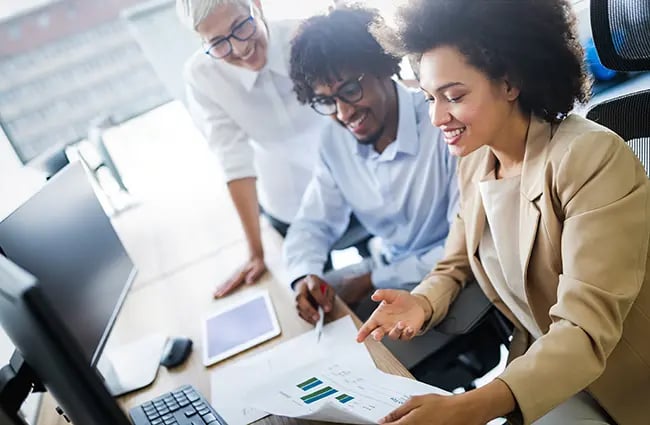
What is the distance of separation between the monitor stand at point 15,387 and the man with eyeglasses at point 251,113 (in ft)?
2.14

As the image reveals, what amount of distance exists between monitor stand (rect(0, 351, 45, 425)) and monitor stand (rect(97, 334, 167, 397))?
285 millimetres

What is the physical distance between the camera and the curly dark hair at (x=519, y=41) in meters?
0.80

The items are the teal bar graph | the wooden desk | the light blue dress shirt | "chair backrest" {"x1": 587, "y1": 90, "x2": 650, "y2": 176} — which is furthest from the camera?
the light blue dress shirt

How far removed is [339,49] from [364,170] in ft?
1.13

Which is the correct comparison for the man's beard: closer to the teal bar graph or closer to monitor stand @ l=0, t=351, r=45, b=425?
the teal bar graph

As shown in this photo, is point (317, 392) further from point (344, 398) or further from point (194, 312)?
point (194, 312)

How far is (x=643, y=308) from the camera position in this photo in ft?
2.81

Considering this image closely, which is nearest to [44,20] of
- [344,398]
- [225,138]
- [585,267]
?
[225,138]

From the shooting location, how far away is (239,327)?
4.22 feet

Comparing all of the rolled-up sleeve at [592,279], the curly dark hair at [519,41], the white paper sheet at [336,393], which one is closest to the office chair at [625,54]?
the curly dark hair at [519,41]

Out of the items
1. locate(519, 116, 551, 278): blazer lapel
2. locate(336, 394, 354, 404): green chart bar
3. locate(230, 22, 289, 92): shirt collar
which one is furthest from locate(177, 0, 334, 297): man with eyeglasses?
locate(519, 116, 551, 278): blazer lapel

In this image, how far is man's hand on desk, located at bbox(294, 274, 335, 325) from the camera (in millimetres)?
1219

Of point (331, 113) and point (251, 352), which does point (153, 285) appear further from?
point (331, 113)

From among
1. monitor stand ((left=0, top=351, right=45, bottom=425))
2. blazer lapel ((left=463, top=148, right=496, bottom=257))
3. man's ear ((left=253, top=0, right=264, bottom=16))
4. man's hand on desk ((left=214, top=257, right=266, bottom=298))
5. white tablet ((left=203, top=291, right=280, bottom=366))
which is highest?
man's ear ((left=253, top=0, right=264, bottom=16))
